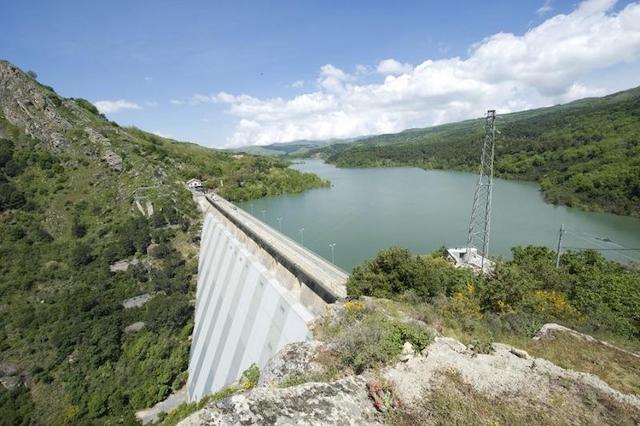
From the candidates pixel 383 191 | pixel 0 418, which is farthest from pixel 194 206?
pixel 383 191

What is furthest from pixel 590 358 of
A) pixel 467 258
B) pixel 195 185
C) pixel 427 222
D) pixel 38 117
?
pixel 195 185

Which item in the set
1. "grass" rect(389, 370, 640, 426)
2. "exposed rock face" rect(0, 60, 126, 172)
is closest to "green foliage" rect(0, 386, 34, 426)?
"grass" rect(389, 370, 640, 426)

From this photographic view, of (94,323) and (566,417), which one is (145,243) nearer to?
(94,323)

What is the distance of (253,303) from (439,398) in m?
11.9

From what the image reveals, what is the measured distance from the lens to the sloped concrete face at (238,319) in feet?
37.0

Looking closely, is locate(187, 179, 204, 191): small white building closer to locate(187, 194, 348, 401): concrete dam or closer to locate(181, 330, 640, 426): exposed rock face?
locate(187, 194, 348, 401): concrete dam

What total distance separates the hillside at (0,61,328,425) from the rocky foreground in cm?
2259

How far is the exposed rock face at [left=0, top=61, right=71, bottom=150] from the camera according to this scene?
44.7 metres

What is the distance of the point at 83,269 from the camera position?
3155 cm

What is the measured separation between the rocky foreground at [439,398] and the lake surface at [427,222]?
78.3 ft

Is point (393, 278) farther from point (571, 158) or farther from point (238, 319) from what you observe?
point (571, 158)

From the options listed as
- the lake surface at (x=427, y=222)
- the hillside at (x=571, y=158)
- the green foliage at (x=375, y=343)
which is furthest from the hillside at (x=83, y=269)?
the hillside at (x=571, y=158)

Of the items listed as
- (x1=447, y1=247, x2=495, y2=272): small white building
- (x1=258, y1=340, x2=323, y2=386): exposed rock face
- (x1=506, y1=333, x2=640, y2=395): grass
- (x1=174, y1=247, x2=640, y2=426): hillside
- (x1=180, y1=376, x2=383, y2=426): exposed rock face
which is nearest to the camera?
(x1=180, y1=376, x2=383, y2=426): exposed rock face

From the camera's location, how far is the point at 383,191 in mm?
71312
